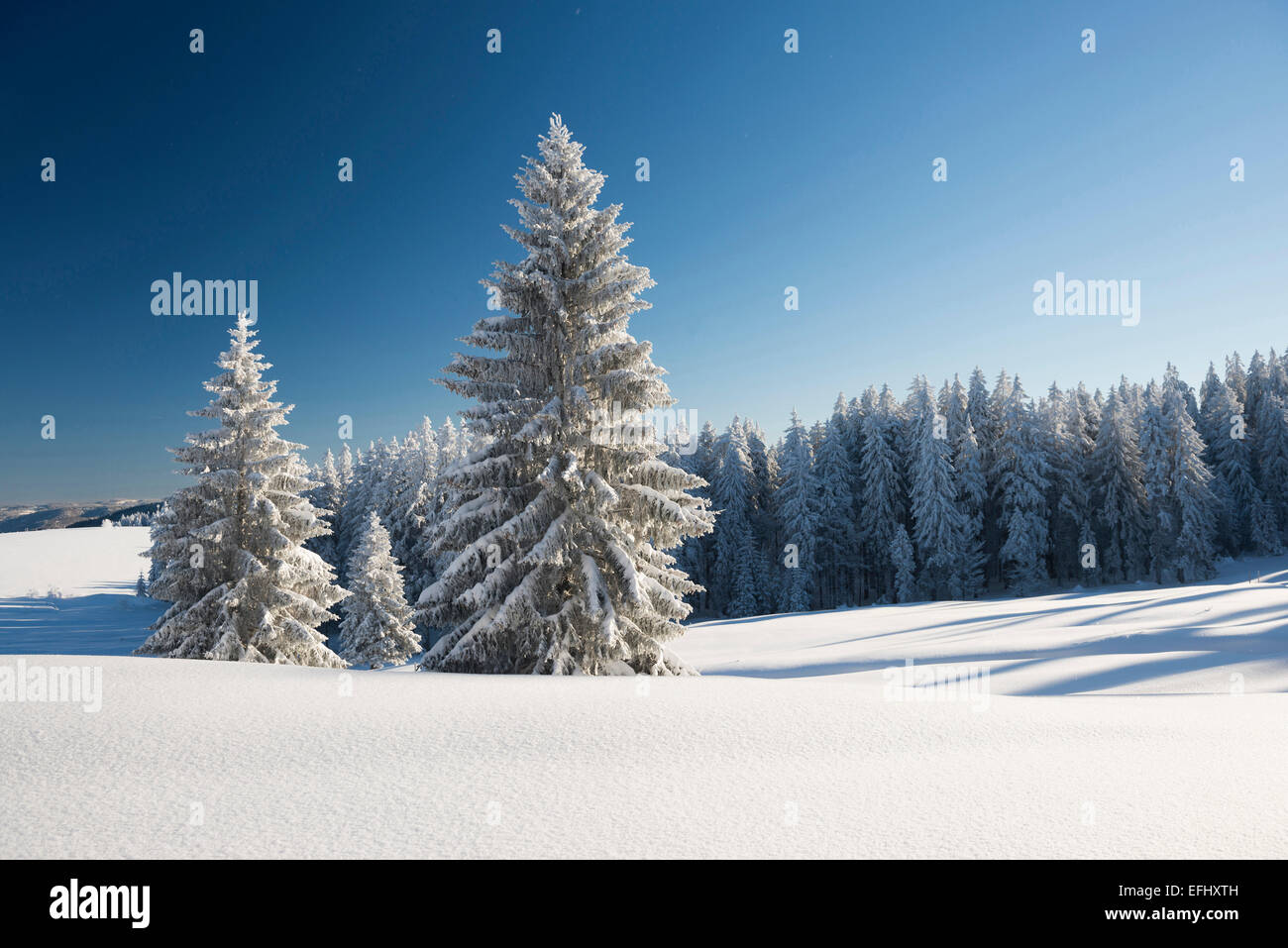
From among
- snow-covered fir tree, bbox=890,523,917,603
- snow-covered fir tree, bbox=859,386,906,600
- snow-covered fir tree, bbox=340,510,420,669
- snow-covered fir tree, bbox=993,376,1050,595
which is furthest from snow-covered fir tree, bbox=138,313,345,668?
snow-covered fir tree, bbox=993,376,1050,595

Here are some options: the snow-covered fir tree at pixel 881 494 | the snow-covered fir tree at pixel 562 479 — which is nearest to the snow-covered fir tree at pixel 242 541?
the snow-covered fir tree at pixel 562 479

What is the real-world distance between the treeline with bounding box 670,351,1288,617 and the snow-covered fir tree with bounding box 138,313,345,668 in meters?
36.8

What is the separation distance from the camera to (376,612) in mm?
32719

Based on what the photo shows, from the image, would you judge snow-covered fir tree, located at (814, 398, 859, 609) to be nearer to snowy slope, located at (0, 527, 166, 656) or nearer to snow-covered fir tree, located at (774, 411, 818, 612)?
snow-covered fir tree, located at (774, 411, 818, 612)

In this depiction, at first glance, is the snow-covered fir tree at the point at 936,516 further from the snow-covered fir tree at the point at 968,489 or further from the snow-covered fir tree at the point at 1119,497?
the snow-covered fir tree at the point at 1119,497

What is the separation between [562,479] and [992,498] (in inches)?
A: 1924

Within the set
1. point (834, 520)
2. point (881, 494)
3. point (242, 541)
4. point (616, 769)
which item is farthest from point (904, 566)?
point (616, 769)

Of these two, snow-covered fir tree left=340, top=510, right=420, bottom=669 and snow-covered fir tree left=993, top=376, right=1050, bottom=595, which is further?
snow-covered fir tree left=993, top=376, right=1050, bottom=595

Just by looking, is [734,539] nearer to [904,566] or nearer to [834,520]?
[834,520]

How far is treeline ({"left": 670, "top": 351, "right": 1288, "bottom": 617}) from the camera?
45.7 metres

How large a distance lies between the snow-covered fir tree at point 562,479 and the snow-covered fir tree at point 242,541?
730 cm
